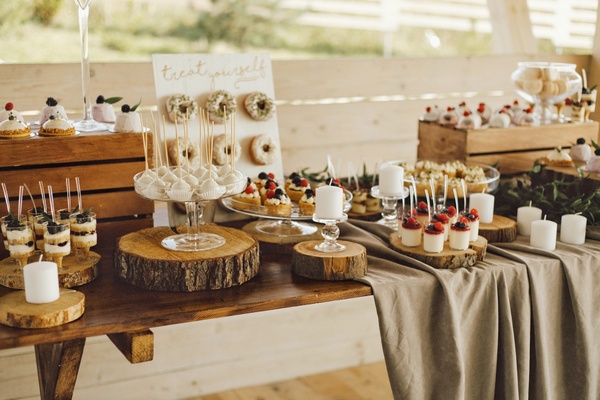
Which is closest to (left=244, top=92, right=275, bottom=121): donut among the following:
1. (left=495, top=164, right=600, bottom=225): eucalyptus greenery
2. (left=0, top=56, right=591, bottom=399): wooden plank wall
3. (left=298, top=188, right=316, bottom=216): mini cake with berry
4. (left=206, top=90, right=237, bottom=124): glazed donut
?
(left=206, top=90, right=237, bottom=124): glazed donut

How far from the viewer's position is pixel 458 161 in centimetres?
249

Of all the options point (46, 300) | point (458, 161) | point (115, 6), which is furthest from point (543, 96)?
point (115, 6)

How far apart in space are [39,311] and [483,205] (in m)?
1.25

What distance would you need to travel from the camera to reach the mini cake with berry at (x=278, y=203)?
2006 millimetres

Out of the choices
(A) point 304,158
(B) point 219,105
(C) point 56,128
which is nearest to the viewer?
(C) point 56,128

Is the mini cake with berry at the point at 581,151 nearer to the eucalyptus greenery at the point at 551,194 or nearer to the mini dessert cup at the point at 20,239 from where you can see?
the eucalyptus greenery at the point at 551,194

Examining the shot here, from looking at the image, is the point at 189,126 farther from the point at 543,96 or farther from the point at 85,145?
the point at 543,96

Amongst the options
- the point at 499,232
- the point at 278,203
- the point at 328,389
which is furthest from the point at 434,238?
the point at 328,389

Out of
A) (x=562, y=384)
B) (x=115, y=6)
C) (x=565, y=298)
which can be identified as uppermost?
(x=115, y=6)

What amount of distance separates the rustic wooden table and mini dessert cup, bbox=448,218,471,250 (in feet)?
0.98

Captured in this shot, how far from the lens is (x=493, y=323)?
1.85 meters

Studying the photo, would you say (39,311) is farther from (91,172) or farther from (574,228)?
(574,228)

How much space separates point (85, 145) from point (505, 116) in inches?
57.2

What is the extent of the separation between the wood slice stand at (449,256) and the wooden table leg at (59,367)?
0.82m
